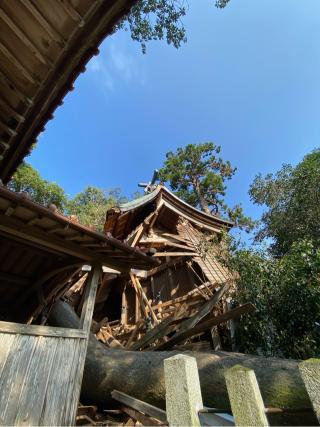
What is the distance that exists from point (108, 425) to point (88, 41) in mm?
5836

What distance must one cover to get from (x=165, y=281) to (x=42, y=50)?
8.60 metres

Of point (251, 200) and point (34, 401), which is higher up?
point (251, 200)

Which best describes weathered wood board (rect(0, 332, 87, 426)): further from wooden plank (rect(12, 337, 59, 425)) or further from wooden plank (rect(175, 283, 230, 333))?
wooden plank (rect(175, 283, 230, 333))

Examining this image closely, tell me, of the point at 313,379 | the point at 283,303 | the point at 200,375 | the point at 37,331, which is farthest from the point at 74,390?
the point at 283,303

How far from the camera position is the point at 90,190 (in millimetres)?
31922

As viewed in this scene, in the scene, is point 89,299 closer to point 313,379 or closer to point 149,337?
point 149,337

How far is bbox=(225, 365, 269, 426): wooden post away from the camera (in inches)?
59.4

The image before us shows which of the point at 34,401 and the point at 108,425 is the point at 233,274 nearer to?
the point at 108,425

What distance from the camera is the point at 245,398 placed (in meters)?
1.57

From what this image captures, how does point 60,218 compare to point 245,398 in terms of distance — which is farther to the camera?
point 60,218

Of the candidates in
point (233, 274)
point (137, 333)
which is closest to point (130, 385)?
point (137, 333)

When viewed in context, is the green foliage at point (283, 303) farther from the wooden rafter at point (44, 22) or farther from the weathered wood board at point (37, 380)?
the wooden rafter at point (44, 22)

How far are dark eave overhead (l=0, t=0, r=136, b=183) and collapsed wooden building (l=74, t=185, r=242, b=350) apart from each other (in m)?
3.52

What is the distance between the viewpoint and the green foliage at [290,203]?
34.6ft
